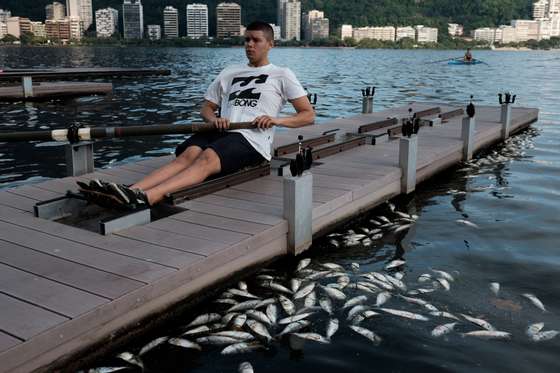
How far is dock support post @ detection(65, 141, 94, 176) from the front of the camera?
8.42 m

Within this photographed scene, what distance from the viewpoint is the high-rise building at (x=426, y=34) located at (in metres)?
186

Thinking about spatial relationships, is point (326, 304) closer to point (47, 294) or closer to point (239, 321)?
point (239, 321)

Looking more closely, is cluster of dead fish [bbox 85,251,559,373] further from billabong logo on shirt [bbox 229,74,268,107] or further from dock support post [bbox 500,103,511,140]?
dock support post [bbox 500,103,511,140]

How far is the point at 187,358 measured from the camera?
492 centimetres

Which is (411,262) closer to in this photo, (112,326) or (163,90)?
(112,326)

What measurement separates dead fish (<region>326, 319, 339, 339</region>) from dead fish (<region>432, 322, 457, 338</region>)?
3.12ft

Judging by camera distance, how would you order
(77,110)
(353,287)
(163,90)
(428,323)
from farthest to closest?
1. (163,90)
2. (77,110)
3. (353,287)
4. (428,323)

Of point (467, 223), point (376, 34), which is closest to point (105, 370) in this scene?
point (467, 223)

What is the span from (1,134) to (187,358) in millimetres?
3668

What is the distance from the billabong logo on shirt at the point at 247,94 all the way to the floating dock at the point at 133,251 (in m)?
1.26

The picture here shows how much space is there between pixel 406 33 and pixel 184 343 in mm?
198456

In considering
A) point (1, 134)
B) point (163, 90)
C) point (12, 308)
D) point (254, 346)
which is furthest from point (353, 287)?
point (163, 90)

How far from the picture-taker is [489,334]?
5.33m

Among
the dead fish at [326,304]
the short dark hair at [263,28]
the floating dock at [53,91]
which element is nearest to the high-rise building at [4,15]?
the floating dock at [53,91]
